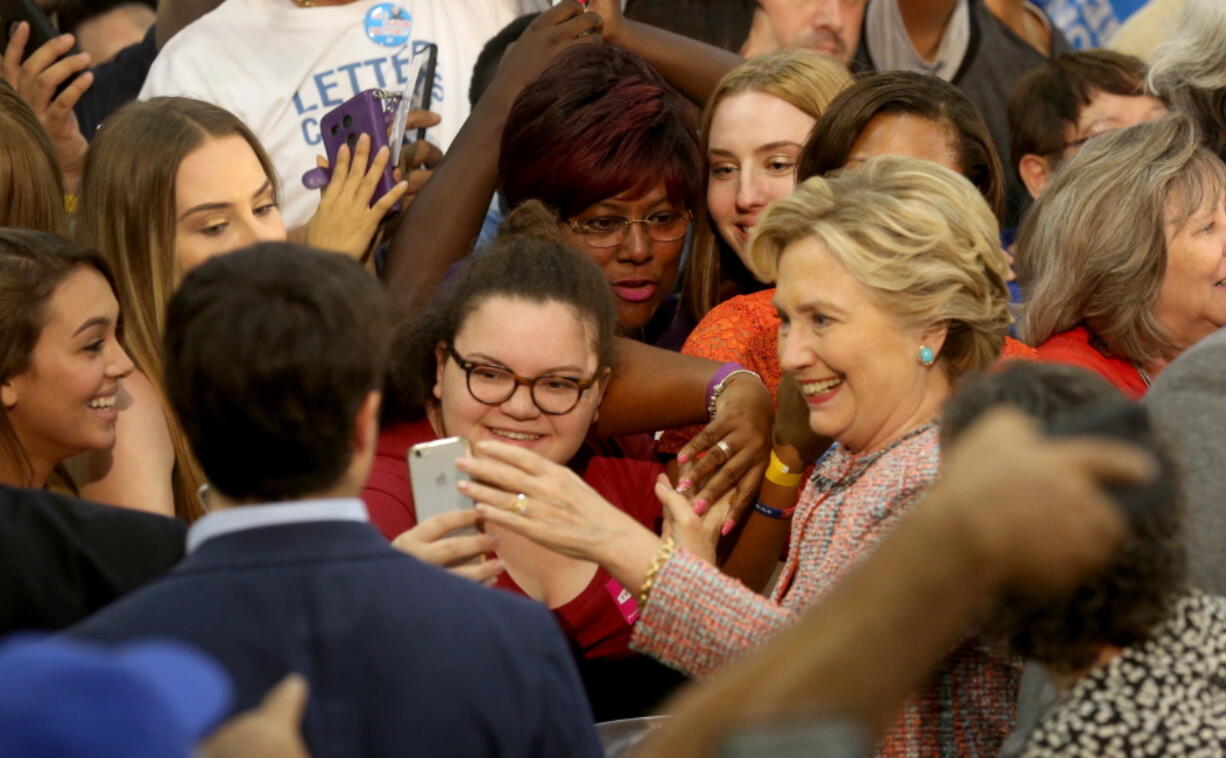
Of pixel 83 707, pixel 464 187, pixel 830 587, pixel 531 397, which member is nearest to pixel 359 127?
pixel 464 187

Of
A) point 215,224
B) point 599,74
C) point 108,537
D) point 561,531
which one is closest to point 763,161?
point 599,74

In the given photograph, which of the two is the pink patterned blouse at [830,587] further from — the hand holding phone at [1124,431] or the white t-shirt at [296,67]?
the white t-shirt at [296,67]

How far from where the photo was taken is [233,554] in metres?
A: 1.70

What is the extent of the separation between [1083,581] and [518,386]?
1354 mm

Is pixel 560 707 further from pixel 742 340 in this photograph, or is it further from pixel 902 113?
pixel 902 113

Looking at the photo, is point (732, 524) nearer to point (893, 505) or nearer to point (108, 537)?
point (893, 505)

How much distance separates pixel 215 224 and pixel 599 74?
3.06 feet

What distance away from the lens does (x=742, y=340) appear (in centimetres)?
344

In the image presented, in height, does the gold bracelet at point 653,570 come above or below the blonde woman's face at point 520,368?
below

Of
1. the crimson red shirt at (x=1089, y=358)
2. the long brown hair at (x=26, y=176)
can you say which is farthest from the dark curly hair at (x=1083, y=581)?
the long brown hair at (x=26, y=176)

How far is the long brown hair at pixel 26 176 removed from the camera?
10.9ft

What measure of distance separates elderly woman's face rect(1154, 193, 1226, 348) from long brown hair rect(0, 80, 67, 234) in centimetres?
230

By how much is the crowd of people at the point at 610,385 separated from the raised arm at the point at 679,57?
13 mm

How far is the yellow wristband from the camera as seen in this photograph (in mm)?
3115
